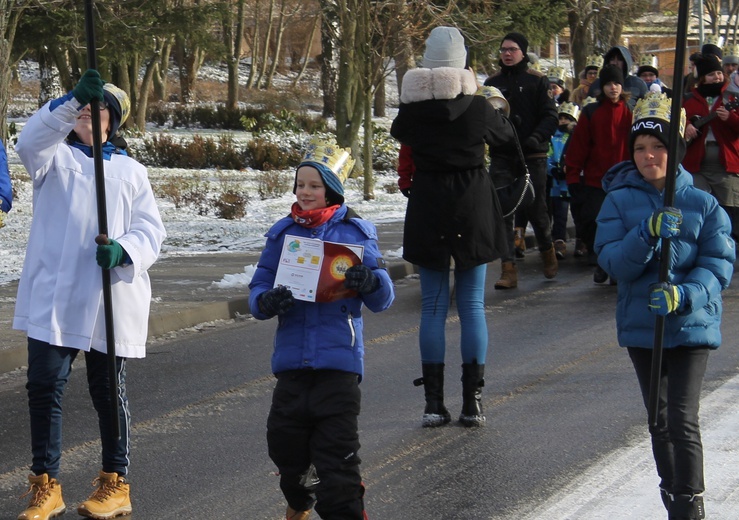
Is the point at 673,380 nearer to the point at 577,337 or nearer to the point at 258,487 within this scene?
the point at 258,487

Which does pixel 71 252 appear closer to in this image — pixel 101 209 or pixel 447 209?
pixel 101 209

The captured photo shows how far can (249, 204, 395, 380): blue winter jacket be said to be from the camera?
14.4ft

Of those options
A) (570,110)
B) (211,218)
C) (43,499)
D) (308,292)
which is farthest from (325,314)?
(211,218)

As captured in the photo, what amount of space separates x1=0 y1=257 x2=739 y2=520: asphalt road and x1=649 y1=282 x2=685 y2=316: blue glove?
1082 millimetres

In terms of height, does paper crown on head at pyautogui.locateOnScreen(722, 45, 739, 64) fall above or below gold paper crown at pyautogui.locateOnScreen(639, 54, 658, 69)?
above

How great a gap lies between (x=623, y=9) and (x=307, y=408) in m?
25.8

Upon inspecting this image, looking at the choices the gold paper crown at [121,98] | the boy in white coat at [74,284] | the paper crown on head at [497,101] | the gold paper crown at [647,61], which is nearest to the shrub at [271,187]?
the gold paper crown at [647,61]

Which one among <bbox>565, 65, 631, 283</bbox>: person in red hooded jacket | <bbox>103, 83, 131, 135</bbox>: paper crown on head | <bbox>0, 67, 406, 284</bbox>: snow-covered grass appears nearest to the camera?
<bbox>103, 83, 131, 135</bbox>: paper crown on head

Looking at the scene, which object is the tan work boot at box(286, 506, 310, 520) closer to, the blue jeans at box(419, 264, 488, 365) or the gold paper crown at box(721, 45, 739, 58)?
the blue jeans at box(419, 264, 488, 365)

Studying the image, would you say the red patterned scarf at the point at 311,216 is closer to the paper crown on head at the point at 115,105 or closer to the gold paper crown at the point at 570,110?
the paper crown on head at the point at 115,105

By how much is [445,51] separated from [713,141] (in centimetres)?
516

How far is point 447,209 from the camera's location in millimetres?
6340

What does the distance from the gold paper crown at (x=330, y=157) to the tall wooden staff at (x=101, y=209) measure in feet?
2.63

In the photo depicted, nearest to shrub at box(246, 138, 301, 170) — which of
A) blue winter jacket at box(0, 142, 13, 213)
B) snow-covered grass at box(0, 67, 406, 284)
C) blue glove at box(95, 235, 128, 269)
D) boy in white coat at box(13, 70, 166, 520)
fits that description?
snow-covered grass at box(0, 67, 406, 284)
